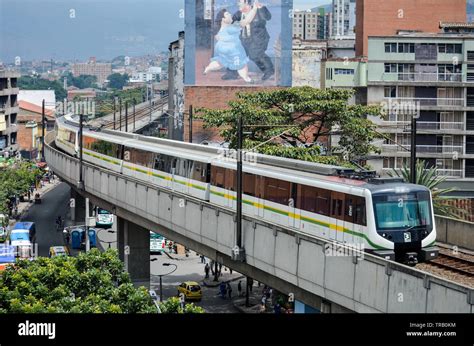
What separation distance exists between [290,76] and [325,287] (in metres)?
71.4

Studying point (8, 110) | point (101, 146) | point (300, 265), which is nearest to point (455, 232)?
point (300, 265)

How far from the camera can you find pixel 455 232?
90.1ft

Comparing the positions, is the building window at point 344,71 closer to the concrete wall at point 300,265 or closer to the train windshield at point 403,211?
the concrete wall at point 300,265

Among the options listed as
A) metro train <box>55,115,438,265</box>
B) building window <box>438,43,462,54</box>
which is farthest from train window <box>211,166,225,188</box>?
building window <box>438,43,462,54</box>

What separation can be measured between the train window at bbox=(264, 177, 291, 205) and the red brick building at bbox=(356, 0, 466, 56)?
5495 centimetres

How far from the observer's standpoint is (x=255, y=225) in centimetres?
2381

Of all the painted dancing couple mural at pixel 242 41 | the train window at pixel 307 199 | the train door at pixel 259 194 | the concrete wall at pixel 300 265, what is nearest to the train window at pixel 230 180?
the concrete wall at pixel 300 265

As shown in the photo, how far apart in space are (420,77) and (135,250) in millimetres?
25111

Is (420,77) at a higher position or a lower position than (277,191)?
higher

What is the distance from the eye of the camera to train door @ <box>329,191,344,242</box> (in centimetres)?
Result: 2222

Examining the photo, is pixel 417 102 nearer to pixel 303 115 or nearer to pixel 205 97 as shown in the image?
pixel 303 115

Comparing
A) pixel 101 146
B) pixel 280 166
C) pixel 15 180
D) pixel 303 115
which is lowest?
pixel 15 180

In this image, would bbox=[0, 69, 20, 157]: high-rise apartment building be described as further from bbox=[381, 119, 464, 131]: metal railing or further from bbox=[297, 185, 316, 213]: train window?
bbox=[297, 185, 316, 213]: train window
